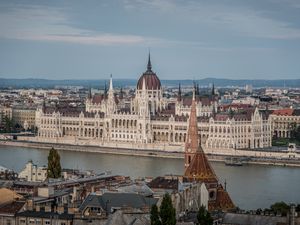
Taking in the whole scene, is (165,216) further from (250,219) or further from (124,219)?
(250,219)

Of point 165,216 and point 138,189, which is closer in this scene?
point 165,216

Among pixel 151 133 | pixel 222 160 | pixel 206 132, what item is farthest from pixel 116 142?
pixel 222 160

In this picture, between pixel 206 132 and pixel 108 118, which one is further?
pixel 108 118

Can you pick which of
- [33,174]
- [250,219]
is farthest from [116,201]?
[33,174]

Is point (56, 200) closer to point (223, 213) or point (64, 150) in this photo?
point (223, 213)

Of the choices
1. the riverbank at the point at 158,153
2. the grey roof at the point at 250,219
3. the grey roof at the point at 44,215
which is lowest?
the riverbank at the point at 158,153

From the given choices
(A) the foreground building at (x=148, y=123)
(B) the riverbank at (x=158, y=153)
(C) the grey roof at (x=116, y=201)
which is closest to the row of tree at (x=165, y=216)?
(C) the grey roof at (x=116, y=201)

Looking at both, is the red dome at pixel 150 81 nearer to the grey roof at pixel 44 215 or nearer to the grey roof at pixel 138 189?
the grey roof at pixel 138 189
